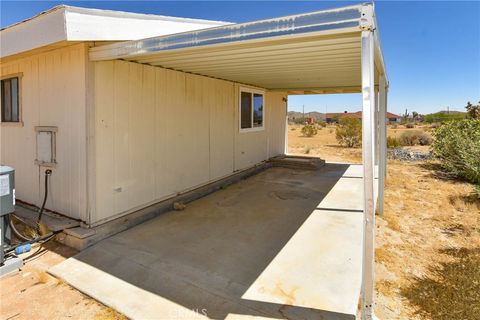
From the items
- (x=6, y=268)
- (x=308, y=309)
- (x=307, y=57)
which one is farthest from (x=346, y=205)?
(x=6, y=268)

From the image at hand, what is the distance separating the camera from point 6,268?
3.18 m

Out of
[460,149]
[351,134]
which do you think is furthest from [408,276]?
[351,134]

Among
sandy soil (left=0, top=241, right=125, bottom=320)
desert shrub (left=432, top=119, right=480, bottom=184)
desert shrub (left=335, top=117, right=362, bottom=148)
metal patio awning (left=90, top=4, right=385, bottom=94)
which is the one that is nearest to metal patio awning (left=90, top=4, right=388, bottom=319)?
metal patio awning (left=90, top=4, right=385, bottom=94)

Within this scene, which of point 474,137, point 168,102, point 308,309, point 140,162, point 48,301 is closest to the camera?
point 308,309

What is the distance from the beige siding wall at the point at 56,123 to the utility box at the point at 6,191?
0.89 metres

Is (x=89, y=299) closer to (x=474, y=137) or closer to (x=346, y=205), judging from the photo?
(x=346, y=205)

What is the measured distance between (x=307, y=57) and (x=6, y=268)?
4.47 metres

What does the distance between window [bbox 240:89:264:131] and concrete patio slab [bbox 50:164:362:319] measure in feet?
11.4

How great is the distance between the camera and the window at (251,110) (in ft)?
27.0

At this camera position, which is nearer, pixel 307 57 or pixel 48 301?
pixel 48 301

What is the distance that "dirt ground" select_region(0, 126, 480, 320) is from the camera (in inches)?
104
